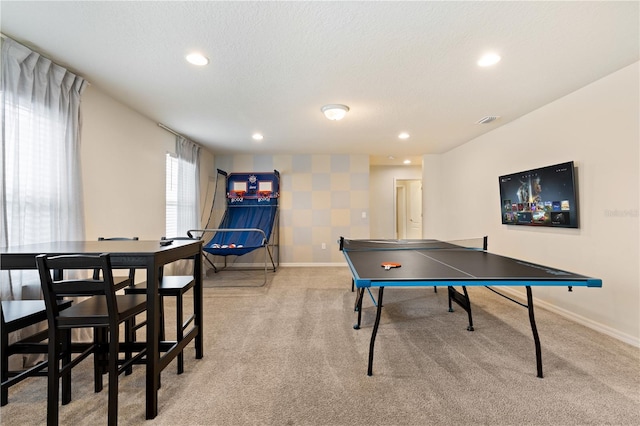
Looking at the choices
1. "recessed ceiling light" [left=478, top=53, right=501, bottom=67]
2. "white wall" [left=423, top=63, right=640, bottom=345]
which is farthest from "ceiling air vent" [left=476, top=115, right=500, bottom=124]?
"recessed ceiling light" [left=478, top=53, right=501, bottom=67]

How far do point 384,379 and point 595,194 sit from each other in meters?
2.62

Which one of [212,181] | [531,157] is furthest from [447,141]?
[212,181]

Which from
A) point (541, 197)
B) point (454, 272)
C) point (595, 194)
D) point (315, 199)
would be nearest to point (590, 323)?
point (595, 194)

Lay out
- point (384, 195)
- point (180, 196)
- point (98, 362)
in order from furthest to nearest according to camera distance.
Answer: point (384, 195), point (180, 196), point (98, 362)

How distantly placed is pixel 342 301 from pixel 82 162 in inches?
119

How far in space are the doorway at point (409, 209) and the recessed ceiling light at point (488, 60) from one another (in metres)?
5.64

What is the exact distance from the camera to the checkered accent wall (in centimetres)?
561

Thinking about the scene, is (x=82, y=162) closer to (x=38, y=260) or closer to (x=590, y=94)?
(x=38, y=260)

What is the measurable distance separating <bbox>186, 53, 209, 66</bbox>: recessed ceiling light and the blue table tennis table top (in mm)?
2000

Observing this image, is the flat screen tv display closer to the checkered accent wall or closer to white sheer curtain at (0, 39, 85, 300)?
the checkered accent wall

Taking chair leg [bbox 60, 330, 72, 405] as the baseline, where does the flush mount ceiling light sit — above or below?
above

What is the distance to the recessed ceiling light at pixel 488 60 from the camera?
2.08 meters

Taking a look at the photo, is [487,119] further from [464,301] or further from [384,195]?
[384,195]

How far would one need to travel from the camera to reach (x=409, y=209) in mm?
7945
